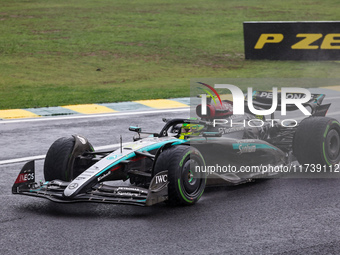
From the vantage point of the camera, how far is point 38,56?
958 inches

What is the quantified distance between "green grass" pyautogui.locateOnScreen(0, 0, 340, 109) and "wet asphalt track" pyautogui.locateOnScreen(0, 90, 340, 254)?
8648 millimetres

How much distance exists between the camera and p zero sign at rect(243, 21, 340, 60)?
22703 millimetres

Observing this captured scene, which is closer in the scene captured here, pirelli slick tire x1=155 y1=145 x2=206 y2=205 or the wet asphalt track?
the wet asphalt track

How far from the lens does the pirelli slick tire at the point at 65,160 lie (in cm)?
762

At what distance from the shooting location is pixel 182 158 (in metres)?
7.09

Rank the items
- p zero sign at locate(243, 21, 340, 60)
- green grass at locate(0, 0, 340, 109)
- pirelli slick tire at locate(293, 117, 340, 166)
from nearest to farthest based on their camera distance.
A: pirelli slick tire at locate(293, 117, 340, 166)
green grass at locate(0, 0, 340, 109)
p zero sign at locate(243, 21, 340, 60)

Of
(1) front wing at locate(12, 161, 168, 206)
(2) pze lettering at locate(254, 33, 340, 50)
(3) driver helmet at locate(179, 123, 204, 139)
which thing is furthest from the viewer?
(2) pze lettering at locate(254, 33, 340, 50)

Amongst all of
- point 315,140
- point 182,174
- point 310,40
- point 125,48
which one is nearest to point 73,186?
point 182,174

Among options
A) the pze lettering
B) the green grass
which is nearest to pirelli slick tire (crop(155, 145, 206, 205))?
the green grass

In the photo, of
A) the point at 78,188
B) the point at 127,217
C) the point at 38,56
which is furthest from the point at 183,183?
the point at 38,56

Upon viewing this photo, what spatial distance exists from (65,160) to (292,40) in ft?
55.8

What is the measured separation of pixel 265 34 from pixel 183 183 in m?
16.9

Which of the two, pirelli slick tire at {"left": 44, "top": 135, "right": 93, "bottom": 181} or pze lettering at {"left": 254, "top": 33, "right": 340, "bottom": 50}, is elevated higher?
pze lettering at {"left": 254, "top": 33, "right": 340, "bottom": 50}

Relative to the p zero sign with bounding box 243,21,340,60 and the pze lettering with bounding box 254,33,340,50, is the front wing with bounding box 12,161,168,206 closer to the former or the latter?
the p zero sign with bounding box 243,21,340,60
